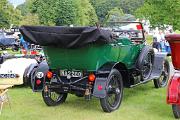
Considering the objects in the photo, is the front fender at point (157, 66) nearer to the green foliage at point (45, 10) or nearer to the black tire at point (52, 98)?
the black tire at point (52, 98)

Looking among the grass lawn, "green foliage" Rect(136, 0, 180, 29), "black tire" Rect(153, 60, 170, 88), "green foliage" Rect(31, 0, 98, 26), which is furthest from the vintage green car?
"green foliage" Rect(31, 0, 98, 26)

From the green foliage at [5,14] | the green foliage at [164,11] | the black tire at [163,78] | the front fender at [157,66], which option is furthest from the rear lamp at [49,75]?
the green foliage at [5,14]

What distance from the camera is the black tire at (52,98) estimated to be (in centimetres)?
805

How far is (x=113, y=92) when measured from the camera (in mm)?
7824

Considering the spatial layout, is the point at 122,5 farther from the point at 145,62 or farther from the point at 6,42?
the point at 145,62

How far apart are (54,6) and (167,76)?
187 feet

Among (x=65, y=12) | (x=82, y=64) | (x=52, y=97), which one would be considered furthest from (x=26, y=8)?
(x=82, y=64)

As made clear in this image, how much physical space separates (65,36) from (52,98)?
1710 millimetres

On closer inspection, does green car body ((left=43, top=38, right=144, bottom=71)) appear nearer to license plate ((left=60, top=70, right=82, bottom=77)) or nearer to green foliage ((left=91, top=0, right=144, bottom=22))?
license plate ((left=60, top=70, right=82, bottom=77))

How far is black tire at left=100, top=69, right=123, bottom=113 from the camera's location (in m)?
7.52

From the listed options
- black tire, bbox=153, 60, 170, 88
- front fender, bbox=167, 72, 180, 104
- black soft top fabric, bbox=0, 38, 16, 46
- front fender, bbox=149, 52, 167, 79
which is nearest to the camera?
front fender, bbox=167, 72, 180, 104

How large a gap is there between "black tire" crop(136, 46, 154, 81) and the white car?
2540 millimetres

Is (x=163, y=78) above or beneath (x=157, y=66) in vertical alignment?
beneath

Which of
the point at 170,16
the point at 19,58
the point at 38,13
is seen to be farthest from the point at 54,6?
the point at 19,58
